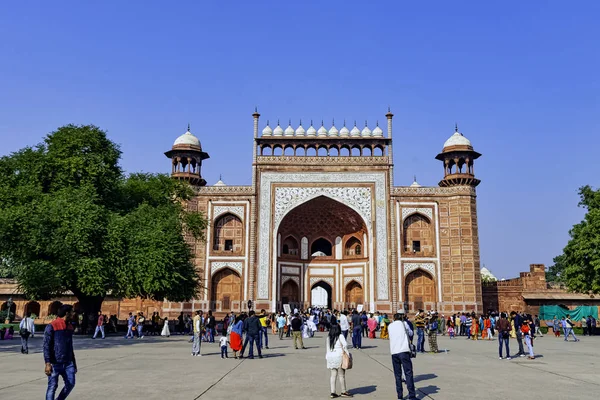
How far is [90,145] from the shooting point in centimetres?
2477

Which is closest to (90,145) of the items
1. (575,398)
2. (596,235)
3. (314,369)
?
(314,369)

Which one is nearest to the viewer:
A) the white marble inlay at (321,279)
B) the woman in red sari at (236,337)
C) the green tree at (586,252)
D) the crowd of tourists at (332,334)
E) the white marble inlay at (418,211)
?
the crowd of tourists at (332,334)

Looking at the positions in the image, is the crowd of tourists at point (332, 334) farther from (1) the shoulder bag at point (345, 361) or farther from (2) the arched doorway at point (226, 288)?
(2) the arched doorway at point (226, 288)

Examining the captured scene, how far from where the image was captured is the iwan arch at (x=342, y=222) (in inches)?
1458

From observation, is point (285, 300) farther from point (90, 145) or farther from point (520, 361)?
point (520, 361)

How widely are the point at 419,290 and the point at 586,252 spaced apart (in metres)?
12.8

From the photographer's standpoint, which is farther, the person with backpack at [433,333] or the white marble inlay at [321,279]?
the white marble inlay at [321,279]

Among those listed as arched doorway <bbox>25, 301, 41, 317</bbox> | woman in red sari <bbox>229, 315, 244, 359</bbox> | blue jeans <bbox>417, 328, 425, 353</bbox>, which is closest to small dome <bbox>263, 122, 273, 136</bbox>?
arched doorway <bbox>25, 301, 41, 317</bbox>

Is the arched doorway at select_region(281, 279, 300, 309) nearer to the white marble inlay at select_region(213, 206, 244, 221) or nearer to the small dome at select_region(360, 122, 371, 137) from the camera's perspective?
the white marble inlay at select_region(213, 206, 244, 221)

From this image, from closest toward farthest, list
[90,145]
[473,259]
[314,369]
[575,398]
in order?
1. [575,398]
2. [314,369]
3. [90,145]
4. [473,259]

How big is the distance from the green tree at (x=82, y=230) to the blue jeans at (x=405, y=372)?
52.2 ft

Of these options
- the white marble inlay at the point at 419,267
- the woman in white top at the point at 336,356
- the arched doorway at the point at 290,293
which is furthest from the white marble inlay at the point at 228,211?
the woman in white top at the point at 336,356

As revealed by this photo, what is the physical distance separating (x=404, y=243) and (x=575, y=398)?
30.5 metres

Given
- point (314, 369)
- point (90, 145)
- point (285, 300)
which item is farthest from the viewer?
point (285, 300)
